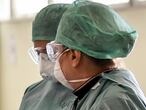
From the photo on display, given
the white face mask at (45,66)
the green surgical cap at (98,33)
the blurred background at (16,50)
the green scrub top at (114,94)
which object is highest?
the green surgical cap at (98,33)

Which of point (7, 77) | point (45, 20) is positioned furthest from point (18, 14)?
point (45, 20)

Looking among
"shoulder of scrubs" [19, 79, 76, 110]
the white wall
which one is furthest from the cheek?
the white wall

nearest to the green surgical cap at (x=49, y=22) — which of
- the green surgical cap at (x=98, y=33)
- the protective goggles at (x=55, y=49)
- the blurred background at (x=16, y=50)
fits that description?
the protective goggles at (x=55, y=49)

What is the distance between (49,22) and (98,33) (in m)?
0.47

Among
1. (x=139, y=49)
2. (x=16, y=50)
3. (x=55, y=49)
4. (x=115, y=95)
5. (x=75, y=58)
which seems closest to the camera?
(x=115, y=95)

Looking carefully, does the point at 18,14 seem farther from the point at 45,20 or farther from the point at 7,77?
the point at 45,20

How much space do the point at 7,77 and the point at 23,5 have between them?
65cm

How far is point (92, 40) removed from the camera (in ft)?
4.26

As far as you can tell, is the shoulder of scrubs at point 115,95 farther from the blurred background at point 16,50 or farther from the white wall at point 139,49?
the blurred background at point 16,50

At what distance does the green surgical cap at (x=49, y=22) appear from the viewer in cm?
169

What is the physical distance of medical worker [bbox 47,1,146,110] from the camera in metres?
1.25

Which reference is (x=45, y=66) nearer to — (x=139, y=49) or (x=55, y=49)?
(x=55, y=49)

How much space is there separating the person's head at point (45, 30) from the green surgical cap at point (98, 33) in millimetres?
332

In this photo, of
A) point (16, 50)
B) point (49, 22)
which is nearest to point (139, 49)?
point (49, 22)
